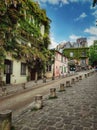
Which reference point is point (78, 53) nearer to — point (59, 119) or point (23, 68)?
point (23, 68)

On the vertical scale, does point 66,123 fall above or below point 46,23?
below

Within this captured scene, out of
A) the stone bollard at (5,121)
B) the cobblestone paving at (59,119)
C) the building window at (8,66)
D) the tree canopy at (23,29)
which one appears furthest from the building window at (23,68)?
the stone bollard at (5,121)

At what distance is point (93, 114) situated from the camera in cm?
727

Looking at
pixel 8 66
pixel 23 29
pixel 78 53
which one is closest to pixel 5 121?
pixel 8 66

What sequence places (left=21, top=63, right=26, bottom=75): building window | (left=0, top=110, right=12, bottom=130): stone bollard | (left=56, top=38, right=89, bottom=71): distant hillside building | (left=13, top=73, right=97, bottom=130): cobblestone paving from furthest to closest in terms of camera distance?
(left=56, top=38, right=89, bottom=71): distant hillside building
(left=21, top=63, right=26, bottom=75): building window
(left=13, top=73, right=97, bottom=130): cobblestone paving
(left=0, top=110, right=12, bottom=130): stone bollard

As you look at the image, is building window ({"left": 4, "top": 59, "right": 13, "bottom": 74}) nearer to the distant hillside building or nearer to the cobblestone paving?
the cobblestone paving

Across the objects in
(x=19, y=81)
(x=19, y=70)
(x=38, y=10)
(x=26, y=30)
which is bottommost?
(x=19, y=81)

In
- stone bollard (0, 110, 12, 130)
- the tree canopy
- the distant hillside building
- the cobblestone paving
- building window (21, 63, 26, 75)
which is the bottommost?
the cobblestone paving

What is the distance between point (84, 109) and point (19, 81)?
1410 centimetres

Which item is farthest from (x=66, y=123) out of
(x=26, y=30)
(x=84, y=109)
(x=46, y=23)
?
(x=46, y=23)

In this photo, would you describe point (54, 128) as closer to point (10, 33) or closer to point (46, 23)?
point (10, 33)

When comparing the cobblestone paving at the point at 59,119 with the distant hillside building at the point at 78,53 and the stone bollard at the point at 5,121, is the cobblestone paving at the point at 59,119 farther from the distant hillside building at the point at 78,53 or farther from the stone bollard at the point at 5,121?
the distant hillside building at the point at 78,53

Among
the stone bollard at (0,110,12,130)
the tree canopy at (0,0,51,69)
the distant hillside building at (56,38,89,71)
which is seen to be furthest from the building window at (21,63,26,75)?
the distant hillside building at (56,38,89,71)

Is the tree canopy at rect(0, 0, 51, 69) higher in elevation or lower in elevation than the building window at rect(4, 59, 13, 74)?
higher
